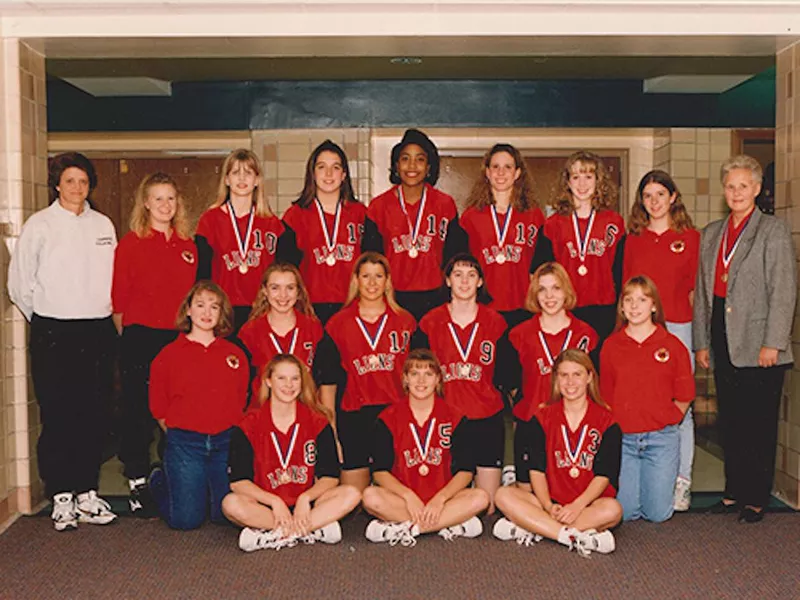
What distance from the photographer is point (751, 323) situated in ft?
12.7

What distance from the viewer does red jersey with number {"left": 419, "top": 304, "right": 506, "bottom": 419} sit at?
157 inches

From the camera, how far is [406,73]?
6.45 metres

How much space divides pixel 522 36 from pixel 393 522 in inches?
84.0

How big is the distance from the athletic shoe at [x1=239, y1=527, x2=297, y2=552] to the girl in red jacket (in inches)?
56.6

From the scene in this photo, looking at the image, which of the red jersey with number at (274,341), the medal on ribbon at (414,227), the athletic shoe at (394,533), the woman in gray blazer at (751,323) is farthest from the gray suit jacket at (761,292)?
the red jersey with number at (274,341)

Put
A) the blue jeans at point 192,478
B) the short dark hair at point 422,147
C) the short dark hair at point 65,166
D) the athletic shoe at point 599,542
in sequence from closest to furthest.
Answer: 1. the athletic shoe at point 599,542
2. the blue jeans at point 192,478
3. the short dark hair at point 65,166
4. the short dark hair at point 422,147

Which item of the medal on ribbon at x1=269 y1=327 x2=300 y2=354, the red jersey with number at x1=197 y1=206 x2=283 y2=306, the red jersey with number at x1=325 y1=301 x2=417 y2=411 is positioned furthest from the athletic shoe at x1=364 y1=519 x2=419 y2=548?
the red jersey with number at x1=197 y1=206 x2=283 y2=306

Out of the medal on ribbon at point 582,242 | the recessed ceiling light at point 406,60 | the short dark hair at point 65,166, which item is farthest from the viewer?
the recessed ceiling light at point 406,60

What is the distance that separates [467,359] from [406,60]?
265 cm

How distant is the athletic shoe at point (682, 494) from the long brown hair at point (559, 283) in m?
0.92

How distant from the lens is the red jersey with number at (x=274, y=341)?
→ 4.03 metres

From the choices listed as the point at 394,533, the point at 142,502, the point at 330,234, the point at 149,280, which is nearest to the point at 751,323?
the point at 394,533

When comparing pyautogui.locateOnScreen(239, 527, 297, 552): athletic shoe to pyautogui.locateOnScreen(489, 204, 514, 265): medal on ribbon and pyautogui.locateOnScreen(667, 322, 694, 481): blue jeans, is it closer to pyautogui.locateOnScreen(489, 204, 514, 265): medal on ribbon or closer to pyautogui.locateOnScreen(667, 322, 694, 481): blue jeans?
pyautogui.locateOnScreen(489, 204, 514, 265): medal on ribbon

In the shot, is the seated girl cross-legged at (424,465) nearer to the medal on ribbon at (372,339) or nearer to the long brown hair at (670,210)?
the medal on ribbon at (372,339)
